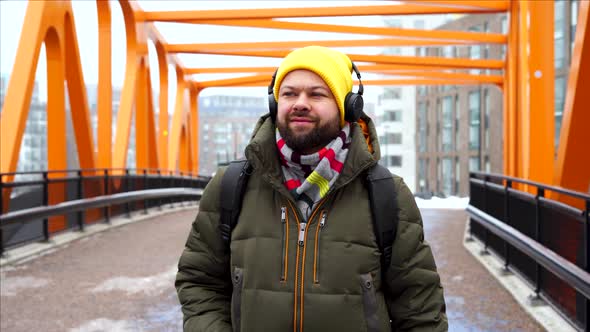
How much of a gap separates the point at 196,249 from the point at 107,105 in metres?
15.1

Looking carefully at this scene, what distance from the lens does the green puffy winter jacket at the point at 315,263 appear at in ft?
6.91

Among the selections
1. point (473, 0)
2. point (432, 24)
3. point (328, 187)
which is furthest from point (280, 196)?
point (432, 24)

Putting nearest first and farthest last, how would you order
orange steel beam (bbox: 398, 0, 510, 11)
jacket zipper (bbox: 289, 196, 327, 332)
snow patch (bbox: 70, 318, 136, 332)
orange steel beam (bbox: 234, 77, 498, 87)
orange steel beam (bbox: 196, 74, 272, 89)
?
jacket zipper (bbox: 289, 196, 327, 332)
snow patch (bbox: 70, 318, 136, 332)
orange steel beam (bbox: 398, 0, 510, 11)
orange steel beam (bbox: 196, 74, 272, 89)
orange steel beam (bbox: 234, 77, 498, 87)

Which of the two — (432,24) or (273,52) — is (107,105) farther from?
(432,24)

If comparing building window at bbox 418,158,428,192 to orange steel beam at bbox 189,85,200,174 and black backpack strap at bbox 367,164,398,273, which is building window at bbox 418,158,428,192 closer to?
orange steel beam at bbox 189,85,200,174

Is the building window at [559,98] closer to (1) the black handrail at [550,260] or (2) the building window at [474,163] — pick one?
(2) the building window at [474,163]

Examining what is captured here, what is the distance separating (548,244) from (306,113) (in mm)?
4464

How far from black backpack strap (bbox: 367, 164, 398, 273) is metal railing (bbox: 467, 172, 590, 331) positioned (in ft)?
8.74

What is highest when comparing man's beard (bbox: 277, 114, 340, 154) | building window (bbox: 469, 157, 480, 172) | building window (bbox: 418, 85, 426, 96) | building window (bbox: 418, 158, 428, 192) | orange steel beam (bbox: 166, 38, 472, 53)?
building window (bbox: 418, 85, 426, 96)

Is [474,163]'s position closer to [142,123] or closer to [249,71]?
[249,71]

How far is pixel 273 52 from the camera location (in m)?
21.8

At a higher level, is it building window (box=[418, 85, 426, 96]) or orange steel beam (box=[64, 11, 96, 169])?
building window (box=[418, 85, 426, 96])

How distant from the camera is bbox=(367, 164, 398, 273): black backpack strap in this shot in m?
2.15

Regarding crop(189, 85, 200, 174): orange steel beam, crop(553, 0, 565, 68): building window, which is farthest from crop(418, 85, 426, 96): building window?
crop(189, 85, 200, 174): orange steel beam
